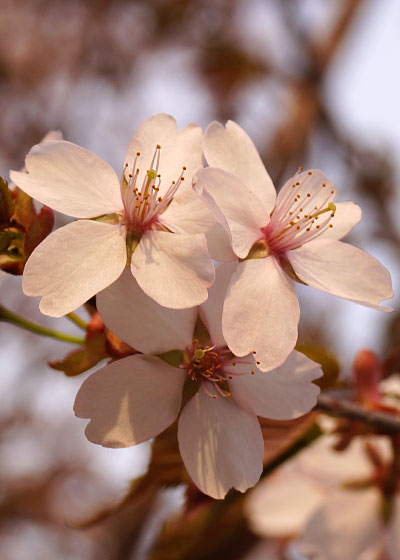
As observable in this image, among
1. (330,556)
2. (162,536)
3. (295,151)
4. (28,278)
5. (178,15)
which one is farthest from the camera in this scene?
(178,15)

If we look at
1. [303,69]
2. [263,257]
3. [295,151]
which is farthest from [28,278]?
[303,69]

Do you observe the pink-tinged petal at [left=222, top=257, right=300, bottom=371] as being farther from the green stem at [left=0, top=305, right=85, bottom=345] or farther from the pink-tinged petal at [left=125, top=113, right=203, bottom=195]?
the green stem at [left=0, top=305, right=85, bottom=345]

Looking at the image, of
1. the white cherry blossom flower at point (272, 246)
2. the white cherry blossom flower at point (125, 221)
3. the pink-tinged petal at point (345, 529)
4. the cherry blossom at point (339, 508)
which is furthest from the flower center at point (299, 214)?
the pink-tinged petal at point (345, 529)

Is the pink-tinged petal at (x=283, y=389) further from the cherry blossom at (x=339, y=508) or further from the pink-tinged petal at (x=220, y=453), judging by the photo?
the cherry blossom at (x=339, y=508)

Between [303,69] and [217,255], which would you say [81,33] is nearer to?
[303,69]

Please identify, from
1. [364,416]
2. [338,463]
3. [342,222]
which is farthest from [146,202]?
[338,463]
